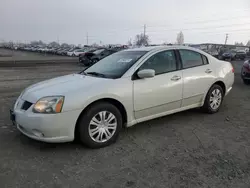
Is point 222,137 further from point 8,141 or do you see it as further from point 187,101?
point 8,141

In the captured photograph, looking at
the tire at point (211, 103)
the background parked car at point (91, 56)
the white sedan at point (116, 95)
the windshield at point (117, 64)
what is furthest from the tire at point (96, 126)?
the background parked car at point (91, 56)

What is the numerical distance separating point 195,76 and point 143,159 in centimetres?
222

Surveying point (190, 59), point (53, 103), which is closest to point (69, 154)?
point (53, 103)

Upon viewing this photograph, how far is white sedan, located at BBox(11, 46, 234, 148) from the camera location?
10.6 ft

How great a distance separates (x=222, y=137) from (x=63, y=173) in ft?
8.61

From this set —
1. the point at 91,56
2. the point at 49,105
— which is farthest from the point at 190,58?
the point at 91,56

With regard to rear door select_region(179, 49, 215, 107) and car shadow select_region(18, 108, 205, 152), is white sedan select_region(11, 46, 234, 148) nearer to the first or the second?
rear door select_region(179, 49, 215, 107)

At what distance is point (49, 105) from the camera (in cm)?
321

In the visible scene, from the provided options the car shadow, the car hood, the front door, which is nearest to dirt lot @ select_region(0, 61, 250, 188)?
the car shadow

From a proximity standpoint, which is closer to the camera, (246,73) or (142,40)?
(246,73)

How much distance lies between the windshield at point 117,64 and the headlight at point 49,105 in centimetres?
101

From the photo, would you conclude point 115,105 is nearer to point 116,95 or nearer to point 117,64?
point 116,95

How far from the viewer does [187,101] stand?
458 cm

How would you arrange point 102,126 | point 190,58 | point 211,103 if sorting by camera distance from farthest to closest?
point 211,103
point 190,58
point 102,126
